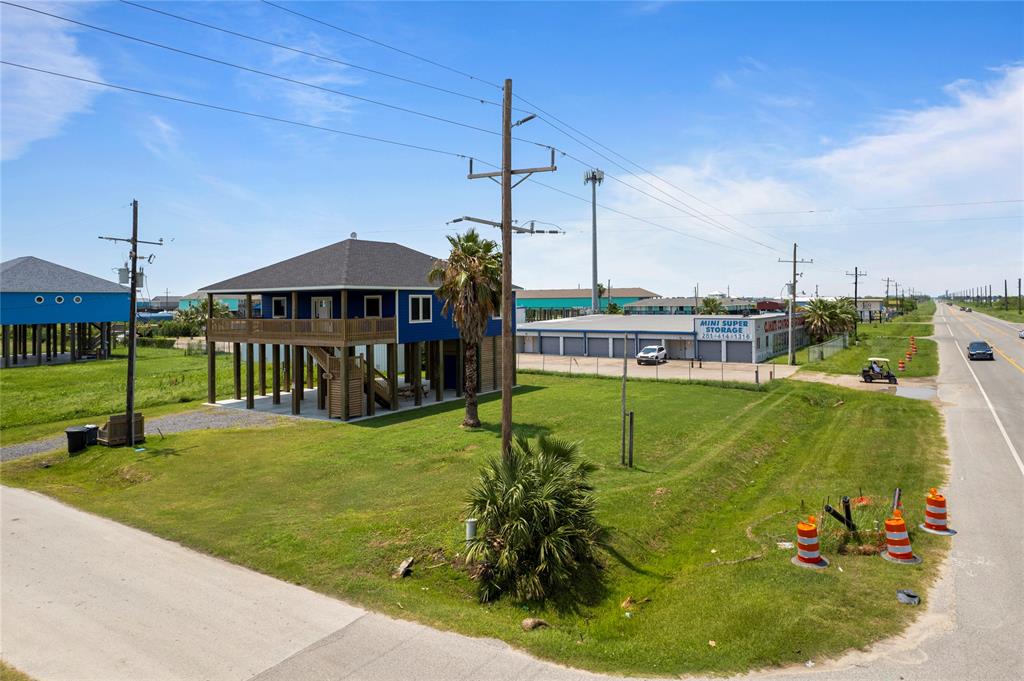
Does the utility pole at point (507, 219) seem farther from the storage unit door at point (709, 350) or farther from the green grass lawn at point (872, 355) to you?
the storage unit door at point (709, 350)

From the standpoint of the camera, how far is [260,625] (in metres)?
10.4

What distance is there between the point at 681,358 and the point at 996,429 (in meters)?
32.4

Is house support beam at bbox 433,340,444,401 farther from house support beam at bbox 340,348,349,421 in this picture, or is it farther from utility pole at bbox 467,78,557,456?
utility pole at bbox 467,78,557,456

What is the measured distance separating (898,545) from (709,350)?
45.1m

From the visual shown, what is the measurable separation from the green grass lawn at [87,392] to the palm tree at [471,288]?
649 inches

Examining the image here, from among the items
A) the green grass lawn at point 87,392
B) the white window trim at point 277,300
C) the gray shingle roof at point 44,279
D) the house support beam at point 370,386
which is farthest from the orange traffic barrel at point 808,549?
the gray shingle roof at point 44,279

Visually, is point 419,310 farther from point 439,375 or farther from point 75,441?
point 75,441

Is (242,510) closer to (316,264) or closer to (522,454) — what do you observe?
(522,454)

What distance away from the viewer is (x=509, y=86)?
1555 cm

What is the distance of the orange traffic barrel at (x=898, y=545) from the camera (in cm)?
1239

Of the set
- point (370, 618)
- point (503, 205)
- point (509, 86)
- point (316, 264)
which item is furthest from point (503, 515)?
point (316, 264)

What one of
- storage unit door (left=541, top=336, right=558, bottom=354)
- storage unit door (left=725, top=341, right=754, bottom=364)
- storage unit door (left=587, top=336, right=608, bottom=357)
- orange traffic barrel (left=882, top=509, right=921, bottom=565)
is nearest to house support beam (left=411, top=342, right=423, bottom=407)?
orange traffic barrel (left=882, top=509, right=921, bottom=565)

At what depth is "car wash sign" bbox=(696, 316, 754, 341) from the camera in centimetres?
5391

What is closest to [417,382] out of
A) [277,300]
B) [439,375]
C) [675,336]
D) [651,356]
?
[439,375]
